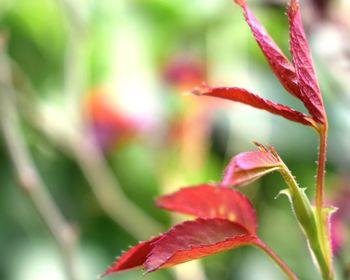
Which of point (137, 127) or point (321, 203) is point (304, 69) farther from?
point (137, 127)

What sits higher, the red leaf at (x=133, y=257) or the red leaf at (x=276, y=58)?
the red leaf at (x=276, y=58)

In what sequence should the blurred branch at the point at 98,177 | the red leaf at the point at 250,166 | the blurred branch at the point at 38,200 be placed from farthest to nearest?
1. the blurred branch at the point at 98,177
2. the blurred branch at the point at 38,200
3. the red leaf at the point at 250,166

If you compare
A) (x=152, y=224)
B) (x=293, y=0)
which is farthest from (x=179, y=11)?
(x=293, y=0)

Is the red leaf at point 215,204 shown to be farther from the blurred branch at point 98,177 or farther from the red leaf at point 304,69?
the blurred branch at point 98,177

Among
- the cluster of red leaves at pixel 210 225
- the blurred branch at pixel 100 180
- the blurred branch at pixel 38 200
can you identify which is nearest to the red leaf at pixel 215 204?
the cluster of red leaves at pixel 210 225

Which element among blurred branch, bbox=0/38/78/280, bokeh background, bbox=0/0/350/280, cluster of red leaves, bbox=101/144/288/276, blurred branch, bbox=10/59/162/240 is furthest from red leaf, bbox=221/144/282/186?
blurred branch, bbox=10/59/162/240

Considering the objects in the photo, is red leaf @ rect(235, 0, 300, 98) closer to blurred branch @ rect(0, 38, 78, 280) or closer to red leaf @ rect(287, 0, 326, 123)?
red leaf @ rect(287, 0, 326, 123)

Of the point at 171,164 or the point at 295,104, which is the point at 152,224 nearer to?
the point at 171,164
